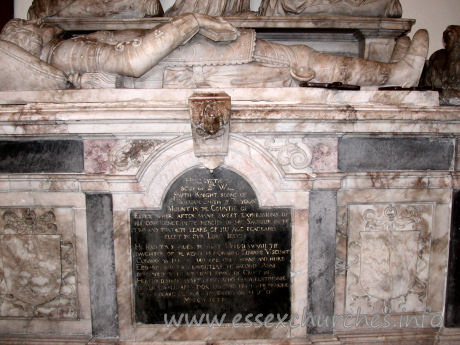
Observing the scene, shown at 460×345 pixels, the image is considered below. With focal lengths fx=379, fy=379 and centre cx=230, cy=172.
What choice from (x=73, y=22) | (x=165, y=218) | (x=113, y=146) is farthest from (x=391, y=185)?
(x=73, y=22)

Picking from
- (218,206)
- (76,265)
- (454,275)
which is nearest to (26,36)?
(76,265)

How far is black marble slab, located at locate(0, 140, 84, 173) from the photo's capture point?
2496 mm

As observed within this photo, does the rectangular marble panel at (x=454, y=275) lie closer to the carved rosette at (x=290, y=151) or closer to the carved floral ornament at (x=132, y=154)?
the carved rosette at (x=290, y=151)

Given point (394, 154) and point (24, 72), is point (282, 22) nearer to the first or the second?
point (394, 154)

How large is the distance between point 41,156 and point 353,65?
7.29ft

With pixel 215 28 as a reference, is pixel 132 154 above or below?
below

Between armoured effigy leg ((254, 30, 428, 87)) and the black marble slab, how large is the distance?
1403 mm

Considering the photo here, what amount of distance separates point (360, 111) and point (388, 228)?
0.84m

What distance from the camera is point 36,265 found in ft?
8.45

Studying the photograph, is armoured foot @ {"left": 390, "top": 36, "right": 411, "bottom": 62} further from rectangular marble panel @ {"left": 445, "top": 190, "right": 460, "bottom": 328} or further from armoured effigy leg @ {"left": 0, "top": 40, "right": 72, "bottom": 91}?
armoured effigy leg @ {"left": 0, "top": 40, "right": 72, "bottom": 91}

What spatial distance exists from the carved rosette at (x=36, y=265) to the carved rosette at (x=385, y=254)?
75.7 inches

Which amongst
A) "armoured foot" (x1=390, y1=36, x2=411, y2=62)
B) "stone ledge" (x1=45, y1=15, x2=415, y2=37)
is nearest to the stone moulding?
"stone ledge" (x1=45, y1=15, x2=415, y2=37)

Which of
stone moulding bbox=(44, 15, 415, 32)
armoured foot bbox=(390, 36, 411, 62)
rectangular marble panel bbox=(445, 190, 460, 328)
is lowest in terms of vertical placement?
rectangular marble panel bbox=(445, 190, 460, 328)

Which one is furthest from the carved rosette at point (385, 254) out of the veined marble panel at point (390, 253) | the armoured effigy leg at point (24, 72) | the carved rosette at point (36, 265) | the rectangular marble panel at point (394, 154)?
the armoured effigy leg at point (24, 72)
